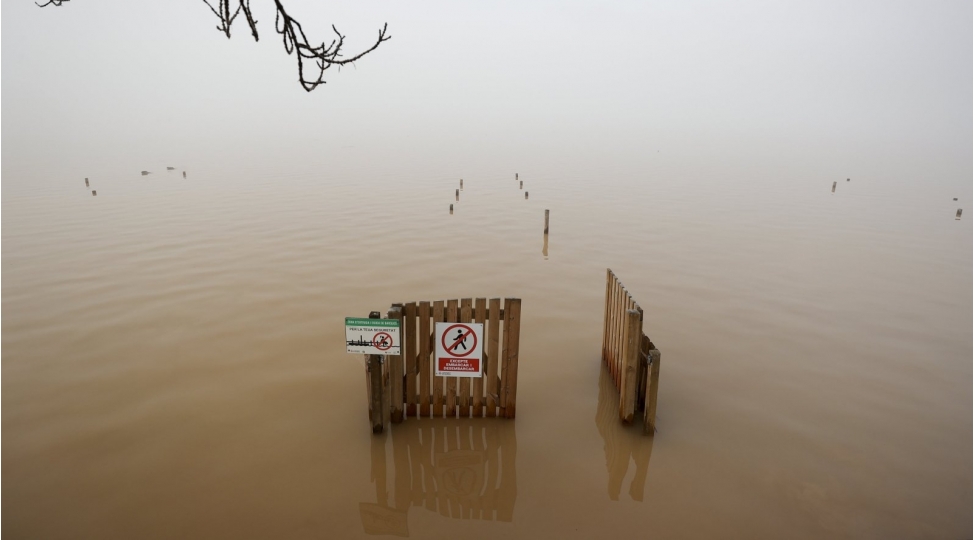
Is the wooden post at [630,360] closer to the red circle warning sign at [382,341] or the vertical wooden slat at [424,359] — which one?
the vertical wooden slat at [424,359]

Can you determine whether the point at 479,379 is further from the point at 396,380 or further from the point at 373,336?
the point at 373,336

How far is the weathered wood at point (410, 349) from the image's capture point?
5074 mm

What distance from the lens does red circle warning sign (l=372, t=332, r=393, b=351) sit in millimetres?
4801

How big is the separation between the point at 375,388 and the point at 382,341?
0.57 m

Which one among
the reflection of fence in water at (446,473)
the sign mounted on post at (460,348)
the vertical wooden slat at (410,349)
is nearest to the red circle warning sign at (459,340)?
the sign mounted on post at (460,348)

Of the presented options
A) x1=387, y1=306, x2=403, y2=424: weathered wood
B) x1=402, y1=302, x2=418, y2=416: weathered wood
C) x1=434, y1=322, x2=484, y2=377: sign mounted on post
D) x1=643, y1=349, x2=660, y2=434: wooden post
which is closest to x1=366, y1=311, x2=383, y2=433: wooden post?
x1=387, y1=306, x2=403, y2=424: weathered wood

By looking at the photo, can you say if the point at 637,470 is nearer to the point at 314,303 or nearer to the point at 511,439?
the point at 511,439

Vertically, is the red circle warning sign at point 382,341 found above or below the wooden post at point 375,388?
above

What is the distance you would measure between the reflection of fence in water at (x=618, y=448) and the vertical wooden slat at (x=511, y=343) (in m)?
1.03

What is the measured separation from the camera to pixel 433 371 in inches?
211

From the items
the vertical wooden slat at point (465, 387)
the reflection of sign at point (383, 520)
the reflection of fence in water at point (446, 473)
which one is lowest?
the reflection of sign at point (383, 520)

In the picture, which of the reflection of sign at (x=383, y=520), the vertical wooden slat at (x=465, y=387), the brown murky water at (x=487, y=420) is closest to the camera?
the reflection of sign at (x=383, y=520)

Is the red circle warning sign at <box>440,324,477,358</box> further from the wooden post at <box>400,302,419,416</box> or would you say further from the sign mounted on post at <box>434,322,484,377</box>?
the wooden post at <box>400,302,419,416</box>

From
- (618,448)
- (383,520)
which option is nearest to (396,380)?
(383,520)
